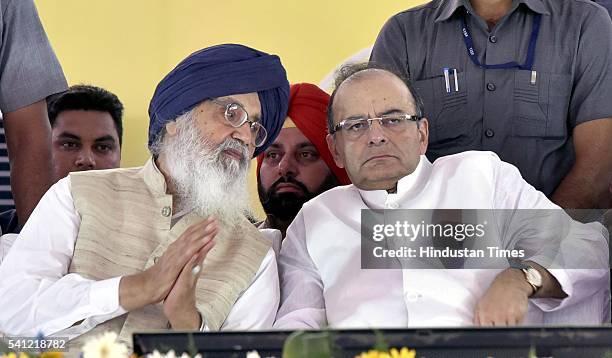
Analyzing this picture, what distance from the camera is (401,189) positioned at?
2.92m

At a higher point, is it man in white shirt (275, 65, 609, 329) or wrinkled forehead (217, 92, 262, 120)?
wrinkled forehead (217, 92, 262, 120)

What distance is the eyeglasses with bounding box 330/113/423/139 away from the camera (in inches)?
114

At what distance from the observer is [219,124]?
2969 mm

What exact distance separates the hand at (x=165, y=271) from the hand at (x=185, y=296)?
0.01m

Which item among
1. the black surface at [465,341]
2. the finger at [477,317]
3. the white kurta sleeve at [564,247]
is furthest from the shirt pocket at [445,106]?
the black surface at [465,341]

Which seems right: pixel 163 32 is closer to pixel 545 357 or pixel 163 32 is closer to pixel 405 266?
pixel 405 266

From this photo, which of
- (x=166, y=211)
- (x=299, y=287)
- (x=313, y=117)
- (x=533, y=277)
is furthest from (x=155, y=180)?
(x=533, y=277)

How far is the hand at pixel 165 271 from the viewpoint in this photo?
8.33 ft

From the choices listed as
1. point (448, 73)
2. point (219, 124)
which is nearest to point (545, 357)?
point (219, 124)

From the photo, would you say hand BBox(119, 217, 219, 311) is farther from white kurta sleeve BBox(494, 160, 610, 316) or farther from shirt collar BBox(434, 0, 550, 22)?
shirt collar BBox(434, 0, 550, 22)

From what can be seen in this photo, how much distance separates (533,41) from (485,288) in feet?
3.43

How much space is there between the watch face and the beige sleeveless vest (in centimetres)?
79

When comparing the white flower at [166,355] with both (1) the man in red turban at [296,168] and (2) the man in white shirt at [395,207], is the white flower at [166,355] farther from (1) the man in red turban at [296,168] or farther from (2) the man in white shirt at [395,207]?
(1) the man in red turban at [296,168]

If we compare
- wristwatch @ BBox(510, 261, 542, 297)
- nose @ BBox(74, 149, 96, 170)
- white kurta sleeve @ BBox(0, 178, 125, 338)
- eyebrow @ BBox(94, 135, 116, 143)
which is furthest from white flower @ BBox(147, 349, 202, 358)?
eyebrow @ BBox(94, 135, 116, 143)
